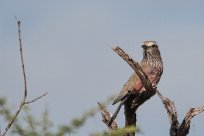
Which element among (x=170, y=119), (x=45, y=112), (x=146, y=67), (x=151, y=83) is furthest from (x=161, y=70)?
(x=45, y=112)

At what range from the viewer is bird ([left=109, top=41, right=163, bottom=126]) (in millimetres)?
10266

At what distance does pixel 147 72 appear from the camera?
1089 cm

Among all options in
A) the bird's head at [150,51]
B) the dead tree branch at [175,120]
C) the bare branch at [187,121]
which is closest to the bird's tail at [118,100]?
the dead tree branch at [175,120]

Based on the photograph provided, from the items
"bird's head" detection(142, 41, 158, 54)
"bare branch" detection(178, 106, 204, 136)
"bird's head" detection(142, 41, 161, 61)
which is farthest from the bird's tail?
"bird's head" detection(142, 41, 158, 54)

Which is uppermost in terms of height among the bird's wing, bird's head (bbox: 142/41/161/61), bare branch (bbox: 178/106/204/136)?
bird's head (bbox: 142/41/161/61)

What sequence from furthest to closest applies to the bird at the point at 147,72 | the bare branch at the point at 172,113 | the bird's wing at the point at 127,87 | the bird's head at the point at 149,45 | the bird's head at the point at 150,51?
the bird's head at the point at 149,45 < the bird's head at the point at 150,51 < the bird at the point at 147,72 < the bird's wing at the point at 127,87 < the bare branch at the point at 172,113

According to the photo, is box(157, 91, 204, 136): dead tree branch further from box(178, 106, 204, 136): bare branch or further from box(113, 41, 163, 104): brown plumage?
box(113, 41, 163, 104): brown plumage

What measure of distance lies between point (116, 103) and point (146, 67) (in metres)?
1.43

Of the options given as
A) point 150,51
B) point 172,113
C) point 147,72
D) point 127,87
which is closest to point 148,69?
point 147,72

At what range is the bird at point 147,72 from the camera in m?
10.3

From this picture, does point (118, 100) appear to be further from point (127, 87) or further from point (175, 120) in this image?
point (175, 120)

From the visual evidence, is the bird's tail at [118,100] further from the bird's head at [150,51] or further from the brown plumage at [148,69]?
the bird's head at [150,51]

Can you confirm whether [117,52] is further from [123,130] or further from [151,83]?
[123,130]

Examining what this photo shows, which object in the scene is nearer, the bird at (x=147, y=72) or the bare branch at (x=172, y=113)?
the bare branch at (x=172, y=113)
